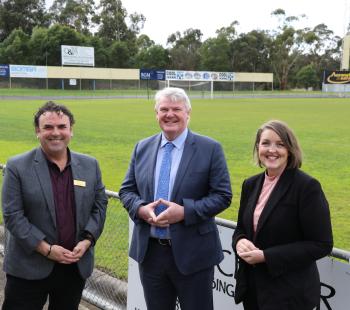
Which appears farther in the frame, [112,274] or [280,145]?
[112,274]

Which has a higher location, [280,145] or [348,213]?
[280,145]

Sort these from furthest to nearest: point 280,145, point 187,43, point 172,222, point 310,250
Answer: point 187,43 → point 172,222 → point 280,145 → point 310,250

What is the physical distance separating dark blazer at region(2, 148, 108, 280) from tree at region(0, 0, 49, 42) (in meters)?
90.7

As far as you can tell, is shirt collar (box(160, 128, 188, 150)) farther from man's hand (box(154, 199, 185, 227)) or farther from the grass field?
the grass field

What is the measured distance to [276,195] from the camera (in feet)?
8.50

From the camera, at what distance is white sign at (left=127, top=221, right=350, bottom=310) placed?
107 inches

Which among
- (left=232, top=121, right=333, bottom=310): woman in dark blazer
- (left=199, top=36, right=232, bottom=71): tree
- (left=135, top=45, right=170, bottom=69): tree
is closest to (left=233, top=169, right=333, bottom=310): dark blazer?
(left=232, top=121, right=333, bottom=310): woman in dark blazer

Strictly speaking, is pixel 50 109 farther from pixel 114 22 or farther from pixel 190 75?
pixel 114 22

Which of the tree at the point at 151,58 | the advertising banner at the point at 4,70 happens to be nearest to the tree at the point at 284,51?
the tree at the point at 151,58

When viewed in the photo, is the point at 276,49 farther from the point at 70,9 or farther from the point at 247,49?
the point at 70,9

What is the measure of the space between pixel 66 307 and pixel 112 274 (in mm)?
1688

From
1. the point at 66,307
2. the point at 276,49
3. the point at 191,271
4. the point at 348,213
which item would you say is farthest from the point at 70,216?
the point at 276,49

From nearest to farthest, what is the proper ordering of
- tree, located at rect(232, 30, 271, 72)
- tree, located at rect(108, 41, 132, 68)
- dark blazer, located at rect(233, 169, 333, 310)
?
dark blazer, located at rect(233, 169, 333, 310) < tree, located at rect(108, 41, 132, 68) < tree, located at rect(232, 30, 271, 72)

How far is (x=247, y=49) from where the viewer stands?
309ft
